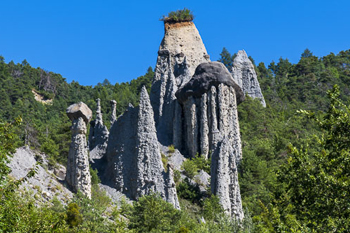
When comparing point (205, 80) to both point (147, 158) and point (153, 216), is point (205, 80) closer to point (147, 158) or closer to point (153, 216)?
point (147, 158)

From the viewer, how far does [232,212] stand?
40719 mm

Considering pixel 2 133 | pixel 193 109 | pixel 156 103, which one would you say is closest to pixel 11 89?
pixel 156 103

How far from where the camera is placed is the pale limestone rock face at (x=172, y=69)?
167ft

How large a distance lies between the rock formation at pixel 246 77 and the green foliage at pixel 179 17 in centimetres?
795

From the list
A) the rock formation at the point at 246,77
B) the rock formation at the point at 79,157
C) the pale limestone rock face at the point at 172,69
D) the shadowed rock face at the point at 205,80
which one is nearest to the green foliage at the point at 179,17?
the pale limestone rock face at the point at 172,69

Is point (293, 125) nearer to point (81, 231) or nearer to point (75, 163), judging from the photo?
point (75, 163)

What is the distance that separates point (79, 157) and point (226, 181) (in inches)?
349

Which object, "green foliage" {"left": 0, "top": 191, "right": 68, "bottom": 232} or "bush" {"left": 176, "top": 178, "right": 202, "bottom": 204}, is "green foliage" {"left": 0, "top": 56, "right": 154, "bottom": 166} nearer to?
"bush" {"left": 176, "top": 178, "right": 202, "bottom": 204}

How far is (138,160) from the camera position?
131ft

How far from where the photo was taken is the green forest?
56.2 ft

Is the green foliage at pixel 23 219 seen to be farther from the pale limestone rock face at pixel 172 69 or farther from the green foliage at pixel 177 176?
the pale limestone rock face at pixel 172 69

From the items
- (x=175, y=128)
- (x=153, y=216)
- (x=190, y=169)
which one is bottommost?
(x=153, y=216)

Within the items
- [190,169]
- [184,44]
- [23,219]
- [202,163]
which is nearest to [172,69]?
[184,44]

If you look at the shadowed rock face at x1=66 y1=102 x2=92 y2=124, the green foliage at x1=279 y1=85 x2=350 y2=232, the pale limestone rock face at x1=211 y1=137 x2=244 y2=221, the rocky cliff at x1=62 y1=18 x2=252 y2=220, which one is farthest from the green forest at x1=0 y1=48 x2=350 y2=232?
the shadowed rock face at x1=66 y1=102 x2=92 y2=124
